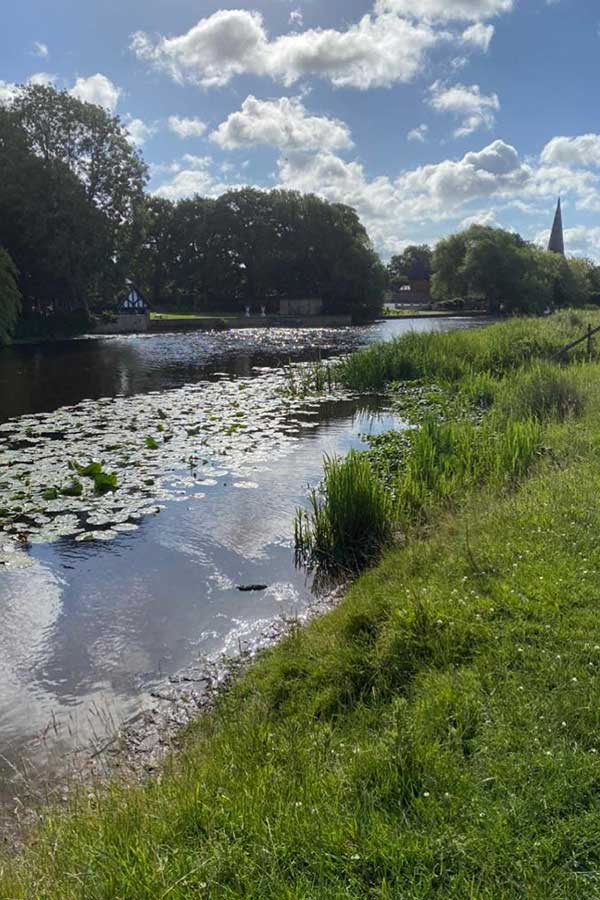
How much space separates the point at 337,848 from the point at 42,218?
48.0 meters

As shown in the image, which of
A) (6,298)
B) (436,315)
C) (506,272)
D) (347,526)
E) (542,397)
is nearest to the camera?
(347,526)

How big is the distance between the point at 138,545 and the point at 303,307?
7097 centimetres

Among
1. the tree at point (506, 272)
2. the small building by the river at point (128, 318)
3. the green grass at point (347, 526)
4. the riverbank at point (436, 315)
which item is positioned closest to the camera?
the green grass at point (347, 526)

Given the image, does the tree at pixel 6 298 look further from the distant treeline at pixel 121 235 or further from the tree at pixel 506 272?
the tree at pixel 506 272

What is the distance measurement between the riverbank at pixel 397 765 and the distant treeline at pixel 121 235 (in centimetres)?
3183

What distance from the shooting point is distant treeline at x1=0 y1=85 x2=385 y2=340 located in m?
44.1

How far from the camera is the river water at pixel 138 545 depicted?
5281 mm

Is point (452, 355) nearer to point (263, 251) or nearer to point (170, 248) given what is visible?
point (263, 251)

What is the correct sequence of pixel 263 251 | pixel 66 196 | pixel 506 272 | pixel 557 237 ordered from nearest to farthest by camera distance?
1. pixel 66 196
2. pixel 263 251
3. pixel 506 272
4. pixel 557 237

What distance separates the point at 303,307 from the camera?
7656 cm

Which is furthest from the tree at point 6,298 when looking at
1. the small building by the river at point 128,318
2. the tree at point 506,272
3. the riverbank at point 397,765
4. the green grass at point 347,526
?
the tree at point 506,272

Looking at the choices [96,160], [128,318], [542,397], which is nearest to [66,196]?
[96,160]

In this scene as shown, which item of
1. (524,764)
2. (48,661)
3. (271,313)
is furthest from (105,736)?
(271,313)

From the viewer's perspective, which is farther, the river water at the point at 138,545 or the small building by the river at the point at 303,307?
the small building by the river at the point at 303,307
